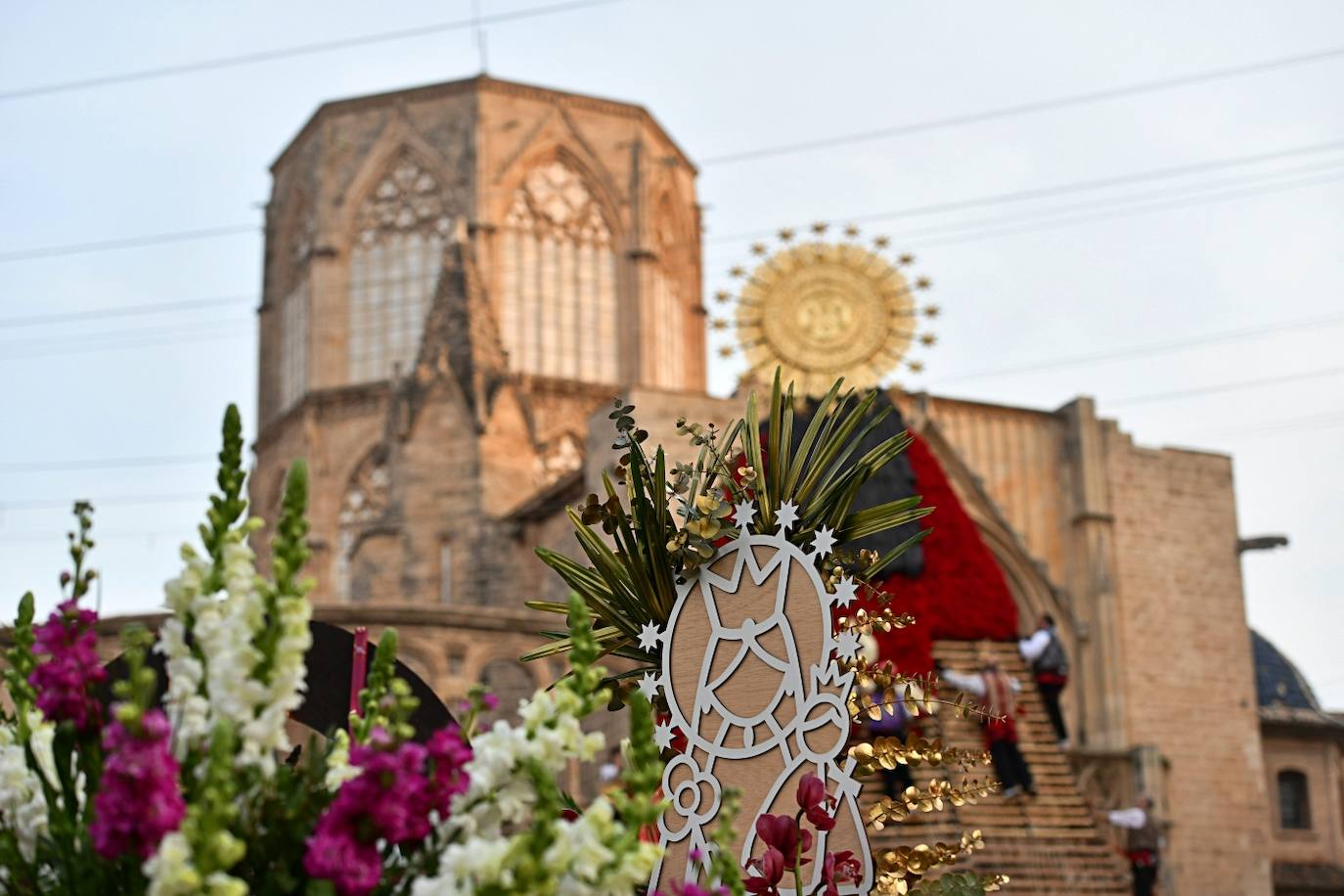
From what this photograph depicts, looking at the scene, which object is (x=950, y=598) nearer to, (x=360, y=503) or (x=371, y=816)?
(x=371, y=816)

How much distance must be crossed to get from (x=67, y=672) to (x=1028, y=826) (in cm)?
1232

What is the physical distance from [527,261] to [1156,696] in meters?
17.1

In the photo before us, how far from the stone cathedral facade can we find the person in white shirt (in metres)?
0.34

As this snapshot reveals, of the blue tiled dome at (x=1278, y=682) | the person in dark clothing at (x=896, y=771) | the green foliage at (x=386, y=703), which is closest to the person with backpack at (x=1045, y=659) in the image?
the person in dark clothing at (x=896, y=771)

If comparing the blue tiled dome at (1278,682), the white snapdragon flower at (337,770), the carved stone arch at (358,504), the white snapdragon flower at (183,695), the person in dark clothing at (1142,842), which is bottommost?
the person in dark clothing at (1142,842)

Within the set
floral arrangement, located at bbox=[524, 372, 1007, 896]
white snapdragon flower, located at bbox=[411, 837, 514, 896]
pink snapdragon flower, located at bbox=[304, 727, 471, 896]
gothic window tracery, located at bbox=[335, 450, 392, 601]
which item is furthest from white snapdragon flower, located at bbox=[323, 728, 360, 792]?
gothic window tracery, located at bbox=[335, 450, 392, 601]

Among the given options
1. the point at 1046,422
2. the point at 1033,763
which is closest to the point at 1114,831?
the point at 1046,422

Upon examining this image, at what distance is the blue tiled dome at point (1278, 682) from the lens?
4119 centimetres

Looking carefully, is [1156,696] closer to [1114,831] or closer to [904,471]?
[1114,831]

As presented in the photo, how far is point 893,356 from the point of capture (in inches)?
1012

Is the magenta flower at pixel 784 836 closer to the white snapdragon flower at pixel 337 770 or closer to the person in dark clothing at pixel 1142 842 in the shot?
the white snapdragon flower at pixel 337 770

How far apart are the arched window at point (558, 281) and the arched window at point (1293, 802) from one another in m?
16.1

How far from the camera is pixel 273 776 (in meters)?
3.11

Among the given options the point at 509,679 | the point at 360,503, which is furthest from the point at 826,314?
the point at 360,503
